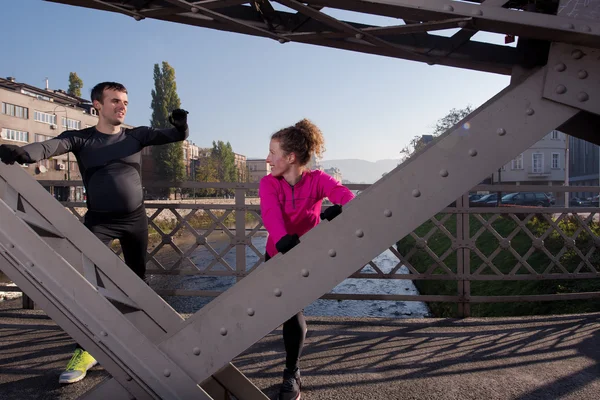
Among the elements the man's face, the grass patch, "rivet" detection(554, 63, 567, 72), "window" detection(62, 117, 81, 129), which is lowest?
the grass patch

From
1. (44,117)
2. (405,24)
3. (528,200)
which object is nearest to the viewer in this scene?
(405,24)

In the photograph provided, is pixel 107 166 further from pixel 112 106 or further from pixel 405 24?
→ pixel 405 24

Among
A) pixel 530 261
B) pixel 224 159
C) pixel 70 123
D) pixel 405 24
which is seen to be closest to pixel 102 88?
pixel 405 24

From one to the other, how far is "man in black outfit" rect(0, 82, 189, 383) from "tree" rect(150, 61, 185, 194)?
184ft

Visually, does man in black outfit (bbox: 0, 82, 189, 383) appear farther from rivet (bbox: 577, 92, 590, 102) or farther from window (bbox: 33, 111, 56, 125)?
window (bbox: 33, 111, 56, 125)

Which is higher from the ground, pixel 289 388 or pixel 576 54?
pixel 576 54

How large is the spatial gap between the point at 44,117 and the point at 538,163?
64351mm

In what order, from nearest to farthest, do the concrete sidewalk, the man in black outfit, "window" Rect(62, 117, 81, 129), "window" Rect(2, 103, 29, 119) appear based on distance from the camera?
the concrete sidewalk, the man in black outfit, "window" Rect(2, 103, 29, 119), "window" Rect(62, 117, 81, 129)

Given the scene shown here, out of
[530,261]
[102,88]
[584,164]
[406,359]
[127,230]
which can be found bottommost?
[530,261]

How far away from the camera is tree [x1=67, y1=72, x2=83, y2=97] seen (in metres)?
61.0

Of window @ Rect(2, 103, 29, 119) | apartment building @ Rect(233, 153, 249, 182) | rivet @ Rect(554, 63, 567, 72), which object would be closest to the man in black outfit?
rivet @ Rect(554, 63, 567, 72)

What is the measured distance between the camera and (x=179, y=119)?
296 centimetres

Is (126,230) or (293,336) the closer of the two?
(293,336)

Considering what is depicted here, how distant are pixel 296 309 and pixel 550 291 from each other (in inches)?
349
